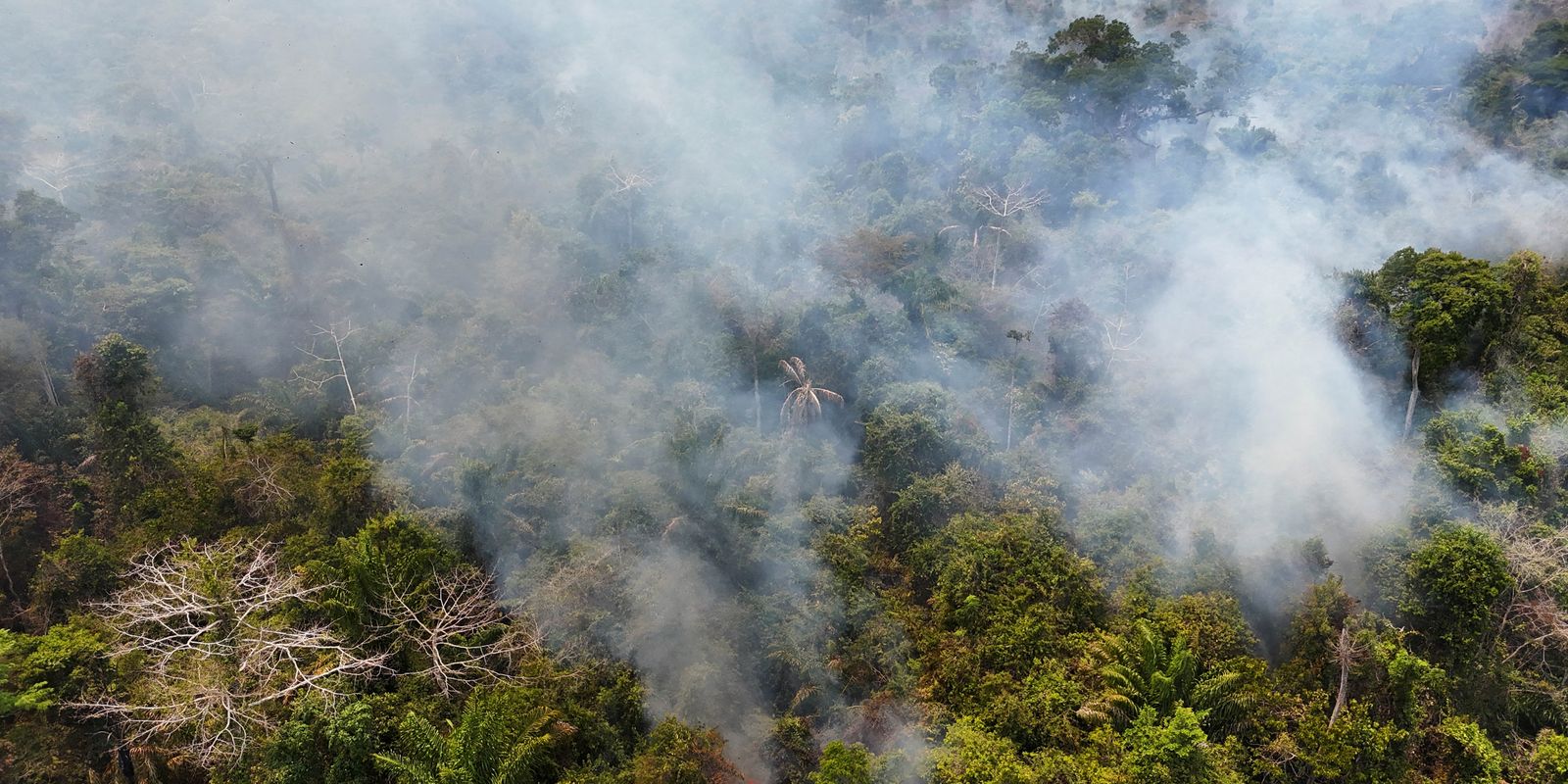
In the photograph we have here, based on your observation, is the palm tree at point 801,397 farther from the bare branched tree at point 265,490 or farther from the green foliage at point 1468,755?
the green foliage at point 1468,755

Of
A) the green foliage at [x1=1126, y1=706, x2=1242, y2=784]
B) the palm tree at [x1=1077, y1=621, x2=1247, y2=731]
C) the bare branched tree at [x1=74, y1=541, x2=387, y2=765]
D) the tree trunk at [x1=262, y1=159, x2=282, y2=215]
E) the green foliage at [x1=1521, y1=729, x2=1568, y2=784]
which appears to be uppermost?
the green foliage at [x1=1521, y1=729, x2=1568, y2=784]

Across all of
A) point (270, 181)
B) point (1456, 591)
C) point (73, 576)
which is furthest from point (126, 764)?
point (1456, 591)

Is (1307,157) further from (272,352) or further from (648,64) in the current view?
(272,352)

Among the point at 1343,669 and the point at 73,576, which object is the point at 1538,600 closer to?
the point at 1343,669

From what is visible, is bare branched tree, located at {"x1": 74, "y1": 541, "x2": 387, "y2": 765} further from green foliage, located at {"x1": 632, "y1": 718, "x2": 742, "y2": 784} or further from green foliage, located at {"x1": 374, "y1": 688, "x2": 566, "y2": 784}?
green foliage, located at {"x1": 632, "y1": 718, "x2": 742, "y2": 784}

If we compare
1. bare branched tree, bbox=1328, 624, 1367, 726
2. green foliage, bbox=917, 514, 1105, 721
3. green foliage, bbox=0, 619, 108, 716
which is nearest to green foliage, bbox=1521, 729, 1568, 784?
bare branched tree, bbox=1328, 624, 1367, 726

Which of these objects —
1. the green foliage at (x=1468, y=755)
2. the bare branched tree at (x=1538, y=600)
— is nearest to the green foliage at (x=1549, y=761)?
the green foliage at (x=1468, y=755)
